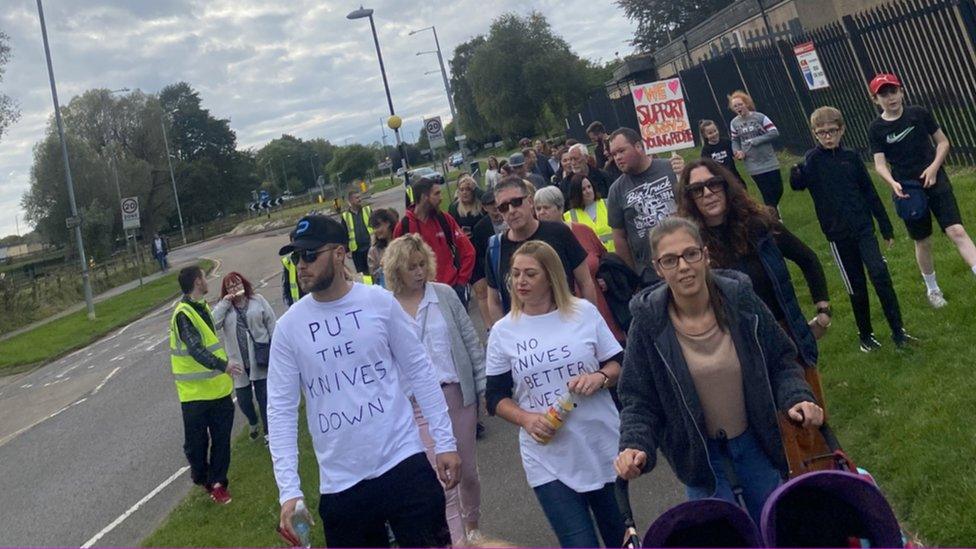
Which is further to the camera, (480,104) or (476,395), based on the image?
(480,104)

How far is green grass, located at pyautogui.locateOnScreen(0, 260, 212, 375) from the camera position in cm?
2396

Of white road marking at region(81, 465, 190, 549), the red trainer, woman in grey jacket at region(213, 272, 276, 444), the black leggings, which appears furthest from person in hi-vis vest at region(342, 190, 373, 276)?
the red trainer

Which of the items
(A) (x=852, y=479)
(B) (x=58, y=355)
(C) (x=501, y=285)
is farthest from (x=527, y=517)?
(B) (x=58, y=355)

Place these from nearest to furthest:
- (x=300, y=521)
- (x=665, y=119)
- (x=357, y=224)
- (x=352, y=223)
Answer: (x=300, y=521), (x=665, y=119), (x=352, y=223), (x=357, y=224)

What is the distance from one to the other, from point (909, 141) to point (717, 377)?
477 centimetres

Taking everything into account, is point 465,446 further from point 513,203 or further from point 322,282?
point 322,282

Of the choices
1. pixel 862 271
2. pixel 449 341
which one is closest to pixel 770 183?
pixel 862 271

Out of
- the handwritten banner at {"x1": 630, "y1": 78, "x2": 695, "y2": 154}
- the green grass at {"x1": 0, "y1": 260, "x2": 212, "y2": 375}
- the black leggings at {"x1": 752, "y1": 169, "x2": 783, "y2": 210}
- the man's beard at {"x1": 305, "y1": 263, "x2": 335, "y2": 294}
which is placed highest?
the green grass at {"x1": 0, "y1": 260, "x2": 212, "y2": 375}

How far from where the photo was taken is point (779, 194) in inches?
435

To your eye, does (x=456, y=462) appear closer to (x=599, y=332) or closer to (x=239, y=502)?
→ (x=599, y=332)

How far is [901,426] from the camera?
228 inches

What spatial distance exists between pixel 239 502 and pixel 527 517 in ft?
9.41

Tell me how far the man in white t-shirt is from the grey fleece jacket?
0.93 meters

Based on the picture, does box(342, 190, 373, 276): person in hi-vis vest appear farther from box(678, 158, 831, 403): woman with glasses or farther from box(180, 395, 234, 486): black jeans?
box(678, 158, 831, 403): woman with glasses
